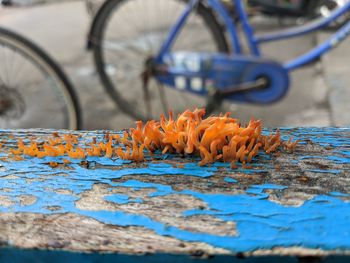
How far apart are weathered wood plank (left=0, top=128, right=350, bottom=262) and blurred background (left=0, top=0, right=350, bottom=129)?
2457 mm

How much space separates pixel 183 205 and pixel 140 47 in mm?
3849

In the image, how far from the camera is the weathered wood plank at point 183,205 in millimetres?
681

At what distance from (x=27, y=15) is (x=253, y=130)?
642 cm

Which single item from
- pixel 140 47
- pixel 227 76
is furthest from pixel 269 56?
pixel 227 76

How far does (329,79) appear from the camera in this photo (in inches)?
157

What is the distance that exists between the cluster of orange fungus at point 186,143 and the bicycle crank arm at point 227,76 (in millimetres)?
2439

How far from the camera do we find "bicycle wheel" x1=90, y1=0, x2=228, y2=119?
138 inches

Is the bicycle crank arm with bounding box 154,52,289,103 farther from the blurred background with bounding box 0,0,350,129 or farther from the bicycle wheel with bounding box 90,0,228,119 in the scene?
the blurred background with bounding box 0,0,350,129

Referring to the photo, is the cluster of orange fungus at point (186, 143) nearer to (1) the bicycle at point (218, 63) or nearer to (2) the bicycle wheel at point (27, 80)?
(2) the bicycle wheel at point (27, 80)

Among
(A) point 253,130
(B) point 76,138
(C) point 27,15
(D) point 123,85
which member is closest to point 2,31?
(D) point 123,85

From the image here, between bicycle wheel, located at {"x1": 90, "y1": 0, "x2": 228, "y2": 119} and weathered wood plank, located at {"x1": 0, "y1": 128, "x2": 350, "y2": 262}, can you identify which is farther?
bicycle wheel, located at {"x1": 90, "y1": 0, "x2": 228, "y2": 119}

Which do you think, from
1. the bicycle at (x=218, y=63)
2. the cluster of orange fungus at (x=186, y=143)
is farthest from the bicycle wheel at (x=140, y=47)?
the cluster of orange fungus at (x=186, y=143)

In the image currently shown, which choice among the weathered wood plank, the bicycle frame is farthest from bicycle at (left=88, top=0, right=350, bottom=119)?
the weathered wood plank

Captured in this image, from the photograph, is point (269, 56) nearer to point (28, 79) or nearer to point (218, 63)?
point (218, 63)
